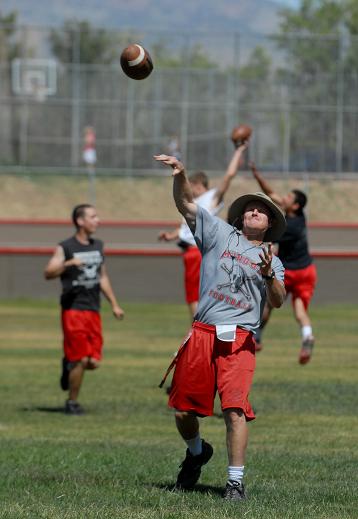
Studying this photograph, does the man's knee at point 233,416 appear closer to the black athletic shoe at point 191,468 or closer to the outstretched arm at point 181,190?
the black athletic shoe at point 191,468

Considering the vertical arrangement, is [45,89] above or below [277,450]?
above

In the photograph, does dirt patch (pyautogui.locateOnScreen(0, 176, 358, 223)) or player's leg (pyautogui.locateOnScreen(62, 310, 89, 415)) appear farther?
dirt patch (pyautogui.locateOnScreen(0, 176, 358, 223))

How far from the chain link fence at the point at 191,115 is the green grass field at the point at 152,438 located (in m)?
29.2

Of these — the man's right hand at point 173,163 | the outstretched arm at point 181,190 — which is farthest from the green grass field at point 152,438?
the man's right hand at point 173,163

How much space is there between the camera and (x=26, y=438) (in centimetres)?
1114

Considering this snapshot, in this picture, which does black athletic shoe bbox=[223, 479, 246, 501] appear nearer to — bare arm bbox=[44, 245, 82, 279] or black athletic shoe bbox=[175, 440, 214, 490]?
black athletic shoe bbox=[175, 440, 214, 490]

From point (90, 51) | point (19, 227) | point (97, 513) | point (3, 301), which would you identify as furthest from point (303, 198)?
point (90, 51)

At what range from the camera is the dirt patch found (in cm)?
4706

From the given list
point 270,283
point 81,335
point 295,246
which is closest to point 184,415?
point 270,283

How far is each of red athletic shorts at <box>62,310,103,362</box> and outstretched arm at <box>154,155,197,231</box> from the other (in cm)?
512

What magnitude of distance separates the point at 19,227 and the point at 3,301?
905 cm

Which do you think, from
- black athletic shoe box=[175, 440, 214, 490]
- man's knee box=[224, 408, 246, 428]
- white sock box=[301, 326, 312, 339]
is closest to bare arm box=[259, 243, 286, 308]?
man's knee box=[224, 408, 246, 428]

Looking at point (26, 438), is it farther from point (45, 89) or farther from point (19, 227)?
point (45, 89)

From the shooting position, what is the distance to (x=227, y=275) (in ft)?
25.5
